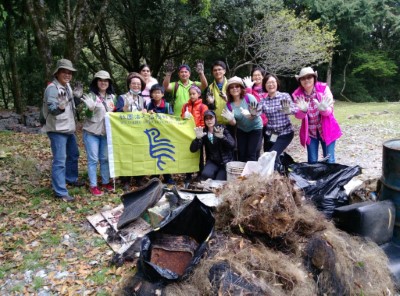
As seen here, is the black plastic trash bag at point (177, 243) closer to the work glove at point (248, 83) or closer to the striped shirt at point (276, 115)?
the striped shirt at point (276, 115)

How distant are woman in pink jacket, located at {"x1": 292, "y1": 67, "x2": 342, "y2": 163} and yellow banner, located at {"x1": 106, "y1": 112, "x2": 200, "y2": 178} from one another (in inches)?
70.1

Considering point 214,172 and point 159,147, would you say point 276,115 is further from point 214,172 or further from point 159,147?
point 159,147

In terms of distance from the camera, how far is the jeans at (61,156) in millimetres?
4703

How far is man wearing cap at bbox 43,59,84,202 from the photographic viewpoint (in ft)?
14.7

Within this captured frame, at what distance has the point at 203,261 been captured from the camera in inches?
103

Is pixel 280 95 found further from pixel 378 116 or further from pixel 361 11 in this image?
pixel 361 11

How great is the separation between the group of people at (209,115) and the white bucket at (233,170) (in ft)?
1.03

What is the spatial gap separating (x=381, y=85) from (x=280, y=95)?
77.6 ft

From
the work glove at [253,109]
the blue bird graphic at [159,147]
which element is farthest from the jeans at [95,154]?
the work glove at [253,109]

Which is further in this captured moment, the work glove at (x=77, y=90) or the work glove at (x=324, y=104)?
the work glove at (x=77, y=90)

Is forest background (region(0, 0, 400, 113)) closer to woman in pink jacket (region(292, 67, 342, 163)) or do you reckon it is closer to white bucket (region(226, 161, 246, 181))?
white bucket (region(226, 161, 246, 181))

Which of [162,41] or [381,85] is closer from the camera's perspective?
[162,41]

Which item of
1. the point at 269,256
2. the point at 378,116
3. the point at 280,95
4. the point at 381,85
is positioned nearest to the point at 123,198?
the point at 269,256

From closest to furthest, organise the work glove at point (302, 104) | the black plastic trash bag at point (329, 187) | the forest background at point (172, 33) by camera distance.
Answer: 1. the black plastic trash bag at point (329, 187)
2. the work glove at point (302, 104)
3. the forest background at point (172, 33)
